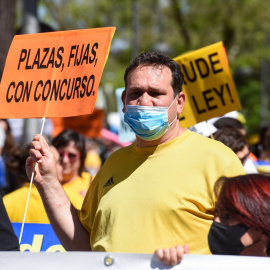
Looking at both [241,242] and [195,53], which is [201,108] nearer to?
[195,53]

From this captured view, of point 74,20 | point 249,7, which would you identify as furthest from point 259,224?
point 74,20

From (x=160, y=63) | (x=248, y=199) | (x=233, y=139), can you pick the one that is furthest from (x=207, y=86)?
(x=248, y=199)

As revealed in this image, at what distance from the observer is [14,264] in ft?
9.36

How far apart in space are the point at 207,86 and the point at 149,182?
95.2 inches

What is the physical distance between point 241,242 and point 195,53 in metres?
3.06

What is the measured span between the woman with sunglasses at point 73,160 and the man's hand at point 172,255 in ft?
9.97

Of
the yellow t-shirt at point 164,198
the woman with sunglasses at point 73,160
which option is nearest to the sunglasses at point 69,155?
the woman with sunglasses at point 73,160

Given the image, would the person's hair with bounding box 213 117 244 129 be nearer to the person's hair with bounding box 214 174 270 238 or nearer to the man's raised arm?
the man's raised arm

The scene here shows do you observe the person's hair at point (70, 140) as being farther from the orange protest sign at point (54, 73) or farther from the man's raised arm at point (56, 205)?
the man's raised arm at point (56, 205)

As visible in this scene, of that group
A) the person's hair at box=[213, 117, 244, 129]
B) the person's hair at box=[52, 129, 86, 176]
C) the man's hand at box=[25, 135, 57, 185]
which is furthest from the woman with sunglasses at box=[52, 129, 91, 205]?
the man's hand at box=[25, 135, 57, 185]

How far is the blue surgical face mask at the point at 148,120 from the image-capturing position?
3.24 m

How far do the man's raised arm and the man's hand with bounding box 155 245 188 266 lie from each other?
33.6 inches

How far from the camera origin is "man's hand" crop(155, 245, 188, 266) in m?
2.70

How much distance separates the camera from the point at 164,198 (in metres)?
3.08
